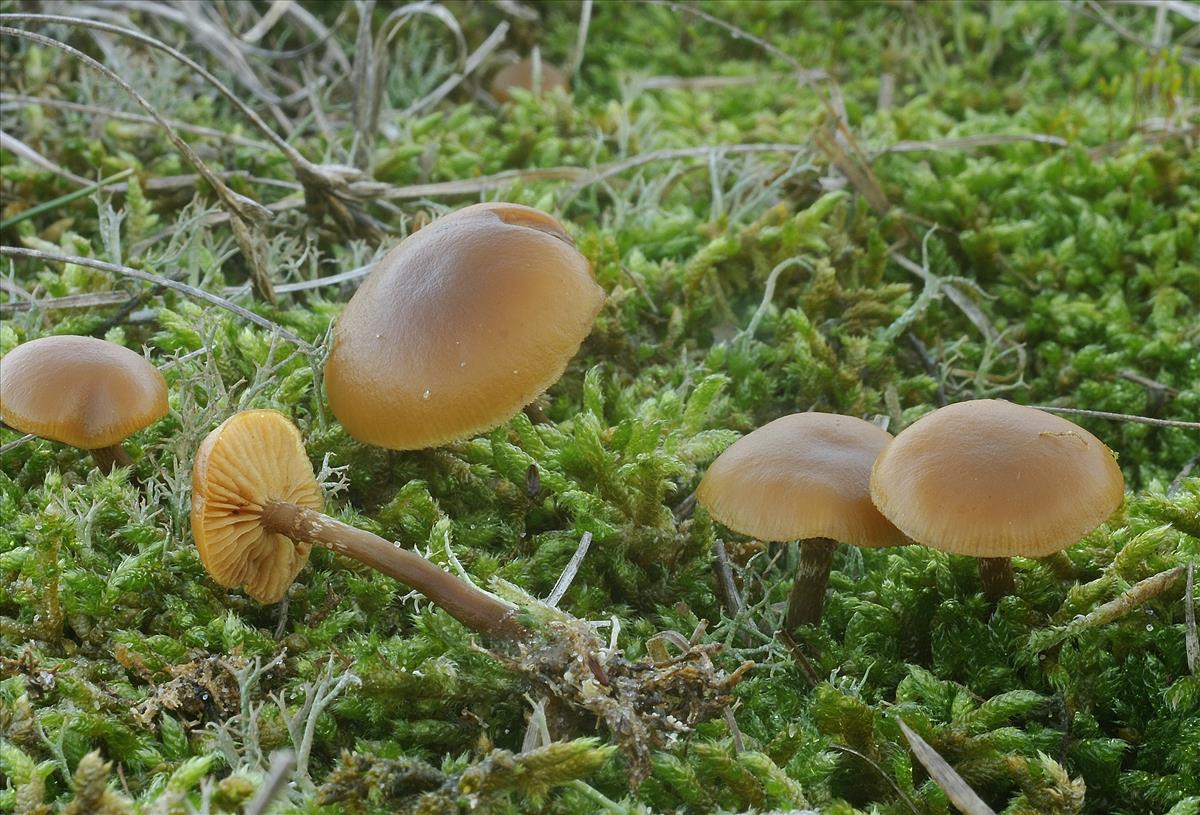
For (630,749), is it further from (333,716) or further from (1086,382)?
(1086,382)

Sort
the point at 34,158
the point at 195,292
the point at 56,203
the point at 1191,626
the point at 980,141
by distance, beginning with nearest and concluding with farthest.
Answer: the point at 1191,626
the point at 195,292
the point at 56,203
the point at 34,158
the point at 980,141

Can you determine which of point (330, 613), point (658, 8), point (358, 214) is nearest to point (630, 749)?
point (330, 613)

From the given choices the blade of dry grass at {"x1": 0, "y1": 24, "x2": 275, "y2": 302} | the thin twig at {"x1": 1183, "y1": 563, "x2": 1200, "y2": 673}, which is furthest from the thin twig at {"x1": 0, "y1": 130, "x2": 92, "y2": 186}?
the thin twig at {"x1": 1183, "y1": 563, "x2": 1200, "y2": 673}

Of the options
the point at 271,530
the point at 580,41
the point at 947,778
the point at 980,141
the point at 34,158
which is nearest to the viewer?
the point at 947,778

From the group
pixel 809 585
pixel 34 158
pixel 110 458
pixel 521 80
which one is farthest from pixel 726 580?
pixel 521 80

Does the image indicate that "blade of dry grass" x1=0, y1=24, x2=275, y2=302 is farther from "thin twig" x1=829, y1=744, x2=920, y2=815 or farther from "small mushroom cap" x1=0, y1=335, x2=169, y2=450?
"thin twig" x1=829, y1=744, x2=920, y2=815

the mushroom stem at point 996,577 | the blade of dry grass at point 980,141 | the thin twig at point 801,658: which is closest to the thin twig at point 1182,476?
the mushroom stem at point 996,577

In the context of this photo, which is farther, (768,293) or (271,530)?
(768,293)

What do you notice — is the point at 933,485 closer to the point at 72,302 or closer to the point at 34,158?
the point at 72,302
